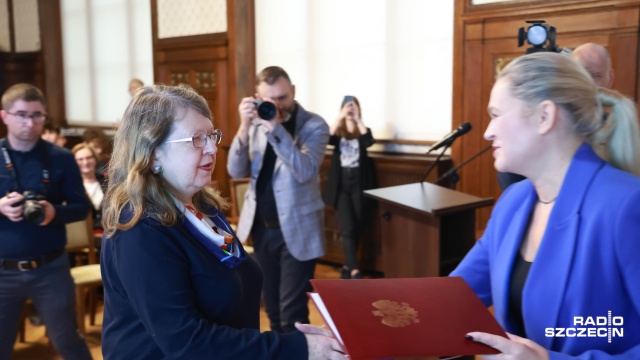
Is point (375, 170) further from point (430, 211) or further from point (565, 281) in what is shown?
point (565, 281)

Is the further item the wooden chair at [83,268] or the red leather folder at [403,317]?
the wooden chair at [83,268]

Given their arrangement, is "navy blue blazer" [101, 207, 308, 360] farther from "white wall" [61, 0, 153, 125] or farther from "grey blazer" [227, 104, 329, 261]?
"white wall" [61, 0, 153, 125]

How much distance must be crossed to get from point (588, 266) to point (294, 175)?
6.58 ft

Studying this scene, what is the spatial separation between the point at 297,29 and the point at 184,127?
486cm

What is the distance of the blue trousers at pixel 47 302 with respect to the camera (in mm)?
2926

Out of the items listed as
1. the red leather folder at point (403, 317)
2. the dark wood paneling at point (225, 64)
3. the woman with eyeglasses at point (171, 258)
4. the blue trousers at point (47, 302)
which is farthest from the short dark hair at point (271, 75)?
the dark wood paneling at point (225, 64)

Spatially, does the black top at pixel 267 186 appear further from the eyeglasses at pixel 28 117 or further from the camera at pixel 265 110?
the eyeglasses at pixel 28 117

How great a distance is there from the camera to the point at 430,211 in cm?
257

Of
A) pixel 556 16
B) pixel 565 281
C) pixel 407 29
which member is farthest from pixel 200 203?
pixel 407 29

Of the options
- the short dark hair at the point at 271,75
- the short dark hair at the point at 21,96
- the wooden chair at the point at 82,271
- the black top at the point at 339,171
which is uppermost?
the short dark hair at the point at 271,75

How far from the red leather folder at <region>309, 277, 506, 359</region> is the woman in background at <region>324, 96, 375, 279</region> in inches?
147

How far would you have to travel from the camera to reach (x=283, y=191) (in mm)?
3205

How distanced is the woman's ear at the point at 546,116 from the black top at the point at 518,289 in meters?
0.33

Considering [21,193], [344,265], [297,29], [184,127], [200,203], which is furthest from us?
[297,29]
